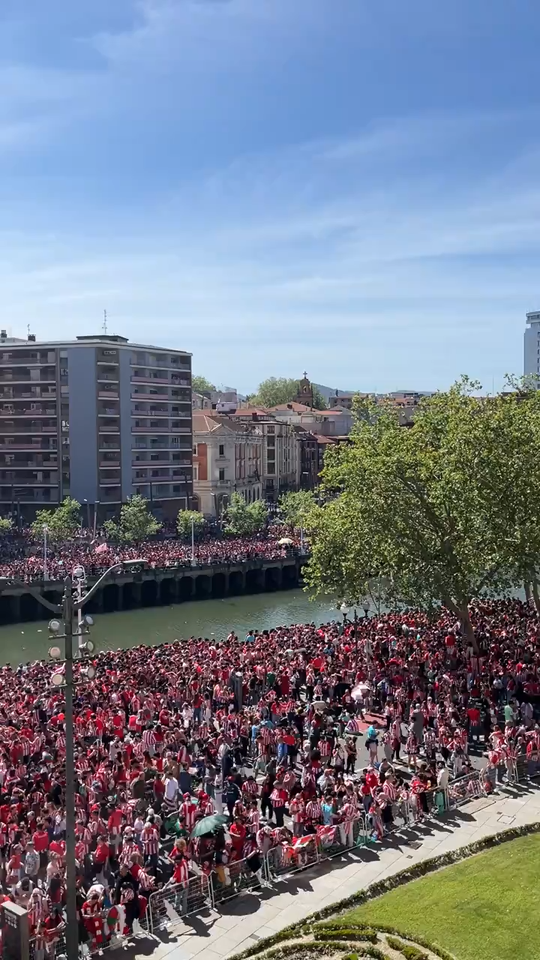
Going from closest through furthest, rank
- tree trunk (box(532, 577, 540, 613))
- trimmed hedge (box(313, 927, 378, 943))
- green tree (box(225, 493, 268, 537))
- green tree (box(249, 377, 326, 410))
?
1. trimmed hedge (box(313, 927, 378, 943))
2. tree trunk (box(532, 577, 540, 613))
3. green tree (box(225, 493, 268, 537))
4. green tree (box(249, 377, 326, 410))

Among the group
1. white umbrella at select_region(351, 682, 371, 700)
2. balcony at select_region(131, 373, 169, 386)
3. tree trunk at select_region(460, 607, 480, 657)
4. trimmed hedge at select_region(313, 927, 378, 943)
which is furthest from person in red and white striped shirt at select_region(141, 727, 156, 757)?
balcony at select_region(131, 373, 169, 386)

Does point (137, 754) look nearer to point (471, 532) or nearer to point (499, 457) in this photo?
point (471, 532)

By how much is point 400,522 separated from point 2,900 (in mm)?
21007

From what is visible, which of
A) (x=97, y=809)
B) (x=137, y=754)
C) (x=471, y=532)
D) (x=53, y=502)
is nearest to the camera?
(x=97, y=809)

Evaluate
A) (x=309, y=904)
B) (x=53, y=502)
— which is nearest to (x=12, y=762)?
(x=309, y=904)

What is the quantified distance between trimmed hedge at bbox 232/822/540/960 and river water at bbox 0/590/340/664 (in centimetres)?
3285

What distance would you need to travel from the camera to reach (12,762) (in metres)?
19.6

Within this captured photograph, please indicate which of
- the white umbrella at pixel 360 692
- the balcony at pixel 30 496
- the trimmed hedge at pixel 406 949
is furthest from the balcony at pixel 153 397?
the trimmed hedge at pixel 406 949

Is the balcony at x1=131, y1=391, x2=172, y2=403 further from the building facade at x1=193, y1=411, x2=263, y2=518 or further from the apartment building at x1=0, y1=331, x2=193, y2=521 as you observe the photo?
the building facade at x1=193, y1=411, x2=263, y2=518

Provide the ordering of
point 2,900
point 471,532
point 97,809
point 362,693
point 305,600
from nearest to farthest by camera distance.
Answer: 1. point 2,900
2. point 97,809
3. point 362,693
4. point 471,532
5. point 305,600

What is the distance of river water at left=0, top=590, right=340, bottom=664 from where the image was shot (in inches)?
1940

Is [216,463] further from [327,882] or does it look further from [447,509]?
[327,882]

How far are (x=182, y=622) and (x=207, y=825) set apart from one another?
129 feet

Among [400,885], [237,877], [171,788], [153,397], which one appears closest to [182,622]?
[171,788]
